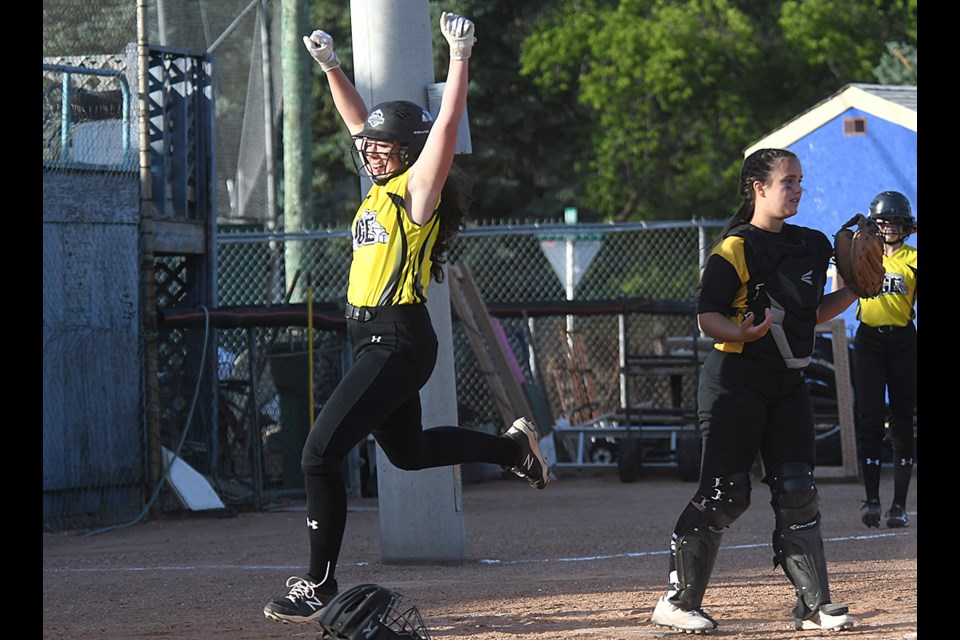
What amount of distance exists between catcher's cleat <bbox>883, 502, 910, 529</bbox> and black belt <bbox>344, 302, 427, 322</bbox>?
5411 millimetres

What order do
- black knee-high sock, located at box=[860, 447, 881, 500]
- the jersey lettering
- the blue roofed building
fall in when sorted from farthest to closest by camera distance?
the blue roofed building → black knee-high sock, located at box=[860, 447, 881, 500] → the jersey lettering

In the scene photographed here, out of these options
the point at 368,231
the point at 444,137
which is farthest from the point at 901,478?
the point at 444,137

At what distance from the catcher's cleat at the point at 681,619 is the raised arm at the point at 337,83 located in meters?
2.32

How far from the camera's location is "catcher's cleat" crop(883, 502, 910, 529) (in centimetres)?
993

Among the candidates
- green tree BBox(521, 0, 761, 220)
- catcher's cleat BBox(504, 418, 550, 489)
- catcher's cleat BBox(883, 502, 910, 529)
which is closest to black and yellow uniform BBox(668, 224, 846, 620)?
catcher's cleat BBox(504, 418, 550, 489)

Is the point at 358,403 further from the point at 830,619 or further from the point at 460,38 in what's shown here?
the point at 830,619

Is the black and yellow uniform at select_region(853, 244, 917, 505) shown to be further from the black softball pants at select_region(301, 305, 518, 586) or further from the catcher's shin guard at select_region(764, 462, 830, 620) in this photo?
the black softball pants at select_region(301, 305, 518, 586)

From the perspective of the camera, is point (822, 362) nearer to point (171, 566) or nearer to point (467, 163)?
point (171, 566)

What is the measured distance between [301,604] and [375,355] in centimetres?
96

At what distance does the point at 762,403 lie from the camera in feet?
18.9

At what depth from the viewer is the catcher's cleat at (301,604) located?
5391mm

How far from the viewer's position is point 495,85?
33.3 meters

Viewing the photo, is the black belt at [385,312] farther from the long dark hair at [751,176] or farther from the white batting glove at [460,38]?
the long dark hair at [751,176]

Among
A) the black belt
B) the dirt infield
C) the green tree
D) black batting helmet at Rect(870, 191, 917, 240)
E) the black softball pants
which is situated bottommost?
the dirt infield
